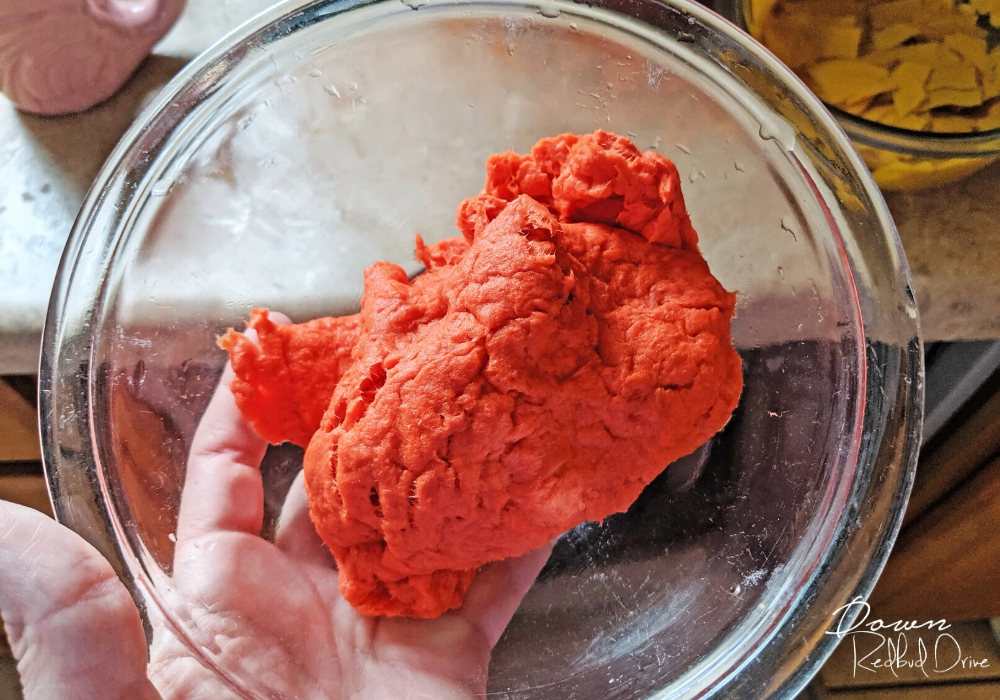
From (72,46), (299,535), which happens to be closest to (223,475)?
(299,535)

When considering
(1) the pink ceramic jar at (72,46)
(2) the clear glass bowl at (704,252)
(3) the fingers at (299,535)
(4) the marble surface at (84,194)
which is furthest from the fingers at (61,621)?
(1) the pink ceramic jar at (72,46)

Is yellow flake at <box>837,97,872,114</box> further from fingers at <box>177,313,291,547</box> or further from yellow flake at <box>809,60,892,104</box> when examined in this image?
fingers at <box>177,313,291,547</box>

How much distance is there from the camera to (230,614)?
96cm

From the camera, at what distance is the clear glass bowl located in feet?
3.05

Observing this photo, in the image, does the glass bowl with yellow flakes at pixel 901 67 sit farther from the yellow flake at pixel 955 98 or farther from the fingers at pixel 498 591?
the fingers at pixel 498 591

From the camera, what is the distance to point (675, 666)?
929 millimetres

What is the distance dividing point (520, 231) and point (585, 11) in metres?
0.44

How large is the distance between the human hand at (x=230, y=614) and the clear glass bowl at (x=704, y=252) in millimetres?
23

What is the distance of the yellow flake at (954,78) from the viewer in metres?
0.96

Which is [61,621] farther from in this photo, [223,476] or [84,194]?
[84,194]

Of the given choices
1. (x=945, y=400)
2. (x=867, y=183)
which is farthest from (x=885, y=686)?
(x=867, y=183)

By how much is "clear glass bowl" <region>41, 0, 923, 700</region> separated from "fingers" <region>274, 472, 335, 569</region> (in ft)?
0.11

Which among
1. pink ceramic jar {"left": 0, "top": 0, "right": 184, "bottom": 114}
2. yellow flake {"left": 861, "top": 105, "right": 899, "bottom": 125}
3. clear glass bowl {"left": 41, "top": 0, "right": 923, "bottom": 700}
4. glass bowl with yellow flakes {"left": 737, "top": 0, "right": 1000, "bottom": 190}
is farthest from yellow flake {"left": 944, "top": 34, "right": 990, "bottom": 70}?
pink ceramic jar {"left": 0, "top": 0, "right": 184, "bottom": 114}

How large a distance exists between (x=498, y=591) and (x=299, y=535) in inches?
13.2
